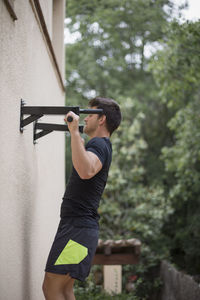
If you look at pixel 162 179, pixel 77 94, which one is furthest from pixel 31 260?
pixel 77 94

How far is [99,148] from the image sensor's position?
6.91 ft

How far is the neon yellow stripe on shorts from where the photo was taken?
200 centimetres

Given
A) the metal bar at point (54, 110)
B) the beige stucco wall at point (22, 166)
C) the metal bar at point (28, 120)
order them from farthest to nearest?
the metal bar at point (28, 120) → the metal bar at point (54, 110) → the beige stucco wall at point (22, 166)

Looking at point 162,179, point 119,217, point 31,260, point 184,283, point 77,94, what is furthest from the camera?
point 77,94

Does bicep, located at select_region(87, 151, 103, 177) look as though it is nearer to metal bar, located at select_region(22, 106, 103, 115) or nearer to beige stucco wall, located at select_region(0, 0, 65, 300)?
metal bar, located at select_region(22, 106, 103, 115)

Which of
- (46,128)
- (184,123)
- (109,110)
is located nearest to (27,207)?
(46,128)

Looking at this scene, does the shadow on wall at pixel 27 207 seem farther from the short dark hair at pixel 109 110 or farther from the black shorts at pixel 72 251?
the short dark hair at pixel 109 110

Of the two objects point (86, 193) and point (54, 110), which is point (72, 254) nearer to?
point (86, 193)

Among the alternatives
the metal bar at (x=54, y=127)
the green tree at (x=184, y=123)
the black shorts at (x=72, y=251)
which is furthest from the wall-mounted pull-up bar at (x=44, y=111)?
the green tree at (x=184, y=123)

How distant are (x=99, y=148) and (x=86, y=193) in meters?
0.26

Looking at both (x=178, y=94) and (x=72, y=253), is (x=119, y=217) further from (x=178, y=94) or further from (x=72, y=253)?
(x=72, y=253)

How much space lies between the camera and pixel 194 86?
301 inches

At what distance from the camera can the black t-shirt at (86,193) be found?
2.11 m

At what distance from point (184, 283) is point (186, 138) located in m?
2.97
